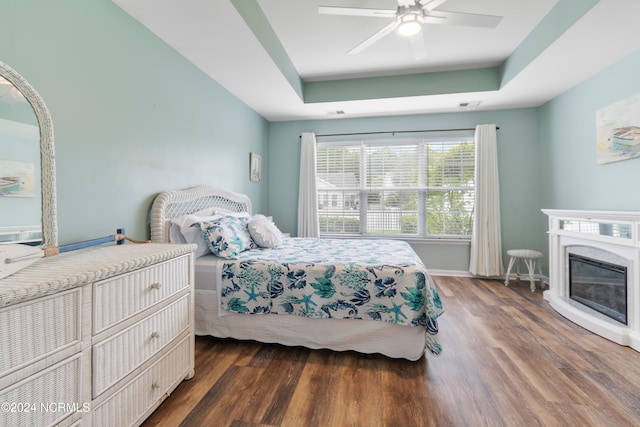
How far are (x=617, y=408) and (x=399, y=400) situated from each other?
3.79 ft

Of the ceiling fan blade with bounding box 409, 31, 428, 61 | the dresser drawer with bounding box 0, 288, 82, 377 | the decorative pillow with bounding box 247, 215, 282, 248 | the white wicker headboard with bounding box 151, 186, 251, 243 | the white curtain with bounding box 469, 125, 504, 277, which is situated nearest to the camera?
the dresser drawer with bounding box 0, 288, 82, 377

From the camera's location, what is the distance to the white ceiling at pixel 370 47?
6.51ft

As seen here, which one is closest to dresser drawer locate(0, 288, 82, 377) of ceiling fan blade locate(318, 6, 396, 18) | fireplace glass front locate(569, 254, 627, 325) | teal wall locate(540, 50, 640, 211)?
ceiling fan blade locate(318, 6, 396, 18)

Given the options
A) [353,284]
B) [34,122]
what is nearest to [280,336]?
[353,284]

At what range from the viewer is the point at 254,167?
157 inches

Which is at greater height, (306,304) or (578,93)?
(578,93)

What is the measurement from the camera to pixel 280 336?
211 cm

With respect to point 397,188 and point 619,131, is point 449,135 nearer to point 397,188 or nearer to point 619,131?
point 397,188

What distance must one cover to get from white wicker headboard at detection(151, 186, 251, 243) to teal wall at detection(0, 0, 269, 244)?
0.09 m

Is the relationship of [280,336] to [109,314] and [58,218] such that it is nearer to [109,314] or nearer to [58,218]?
[109,314]

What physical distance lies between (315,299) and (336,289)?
0.17 m

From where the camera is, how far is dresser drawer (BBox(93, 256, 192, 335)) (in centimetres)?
107

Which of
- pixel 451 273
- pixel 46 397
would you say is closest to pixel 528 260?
pixel 451 273

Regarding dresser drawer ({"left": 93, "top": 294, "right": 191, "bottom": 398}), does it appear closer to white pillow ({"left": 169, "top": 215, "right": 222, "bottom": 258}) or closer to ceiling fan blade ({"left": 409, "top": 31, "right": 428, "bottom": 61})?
white pillow ({"left": 169, "top": 215, "right": 222, "bottom": 258})
